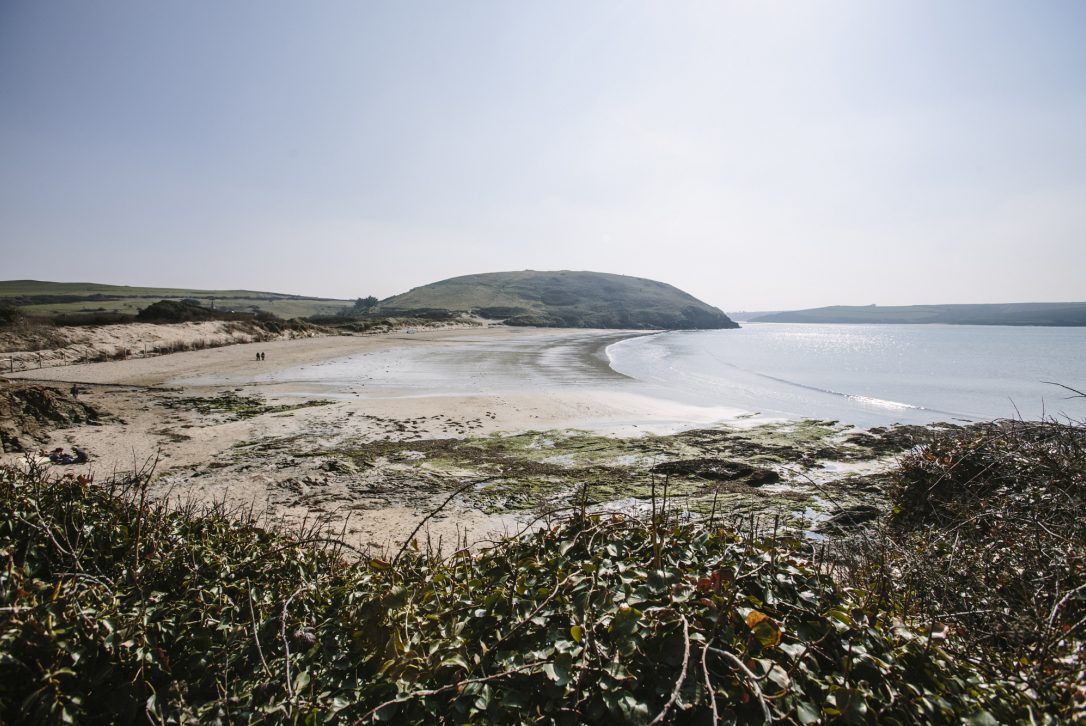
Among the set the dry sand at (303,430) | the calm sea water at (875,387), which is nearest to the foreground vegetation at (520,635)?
the dry sand at (303,430)

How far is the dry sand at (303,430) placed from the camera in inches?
270

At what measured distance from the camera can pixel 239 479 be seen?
7.70m

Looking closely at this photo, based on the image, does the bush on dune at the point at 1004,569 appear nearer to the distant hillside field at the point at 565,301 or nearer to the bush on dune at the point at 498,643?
the bush on dune at the point at 498,643

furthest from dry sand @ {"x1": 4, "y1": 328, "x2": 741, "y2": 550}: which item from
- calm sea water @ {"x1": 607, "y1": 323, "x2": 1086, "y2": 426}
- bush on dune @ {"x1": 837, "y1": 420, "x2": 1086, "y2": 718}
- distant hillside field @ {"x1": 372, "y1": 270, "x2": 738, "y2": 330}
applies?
distant hillside field @ {"x1": 372, "y1": 270, "x2": 738, "y2": 330}

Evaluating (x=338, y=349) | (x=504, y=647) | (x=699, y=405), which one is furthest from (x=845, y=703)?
(x=338, y=349)

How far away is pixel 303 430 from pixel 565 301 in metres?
117

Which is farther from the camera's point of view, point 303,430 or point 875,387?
point 875,387

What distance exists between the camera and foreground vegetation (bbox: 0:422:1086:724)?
180cm

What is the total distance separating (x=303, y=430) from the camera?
11.0m

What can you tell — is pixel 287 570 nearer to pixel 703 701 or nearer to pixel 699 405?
pixel 703 701

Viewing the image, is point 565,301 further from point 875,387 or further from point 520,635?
point 520,635

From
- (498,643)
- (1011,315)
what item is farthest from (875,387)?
(1011,315)

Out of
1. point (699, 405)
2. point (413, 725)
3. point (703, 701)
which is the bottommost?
point (699, 405)

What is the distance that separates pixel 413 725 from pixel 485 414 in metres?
11.7
